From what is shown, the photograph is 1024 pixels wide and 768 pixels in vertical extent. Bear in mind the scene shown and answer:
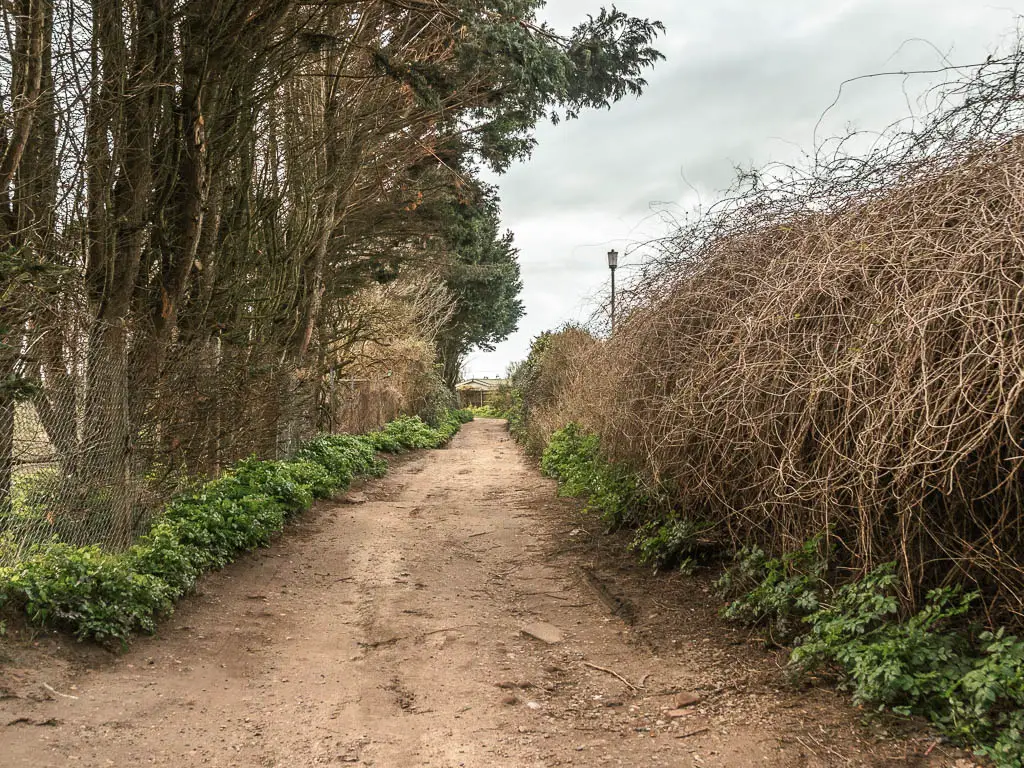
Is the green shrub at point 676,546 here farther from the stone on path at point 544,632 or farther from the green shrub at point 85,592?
the green shrub at point 85,592

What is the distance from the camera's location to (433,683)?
488cm

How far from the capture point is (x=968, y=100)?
4992 mm

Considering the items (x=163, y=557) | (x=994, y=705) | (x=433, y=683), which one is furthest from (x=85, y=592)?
(x=994, y=705)

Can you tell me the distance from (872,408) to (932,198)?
61.3 inches

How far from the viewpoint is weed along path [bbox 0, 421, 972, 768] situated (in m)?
3.82

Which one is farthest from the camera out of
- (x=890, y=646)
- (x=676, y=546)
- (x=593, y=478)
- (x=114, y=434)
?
(x=593, y=478)

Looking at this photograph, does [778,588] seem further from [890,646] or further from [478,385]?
[478,385]

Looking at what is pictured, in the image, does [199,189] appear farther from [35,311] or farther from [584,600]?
[584,600]

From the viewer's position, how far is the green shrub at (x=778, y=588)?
4684 millimetres

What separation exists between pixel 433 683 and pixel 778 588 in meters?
2.37

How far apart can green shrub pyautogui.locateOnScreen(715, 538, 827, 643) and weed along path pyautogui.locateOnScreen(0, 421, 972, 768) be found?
0.27 m

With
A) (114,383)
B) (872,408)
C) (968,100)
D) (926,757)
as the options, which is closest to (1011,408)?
(872,408)

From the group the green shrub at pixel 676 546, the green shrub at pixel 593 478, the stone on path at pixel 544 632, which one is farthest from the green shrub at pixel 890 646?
the green shrub at pixel 593 478

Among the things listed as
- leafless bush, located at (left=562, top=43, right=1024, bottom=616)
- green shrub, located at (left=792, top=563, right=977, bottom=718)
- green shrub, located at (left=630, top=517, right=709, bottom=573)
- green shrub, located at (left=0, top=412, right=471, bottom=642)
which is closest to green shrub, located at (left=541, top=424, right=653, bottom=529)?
green shrub, located at (left=630, top=517, right=709, bottom=573)
